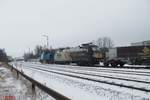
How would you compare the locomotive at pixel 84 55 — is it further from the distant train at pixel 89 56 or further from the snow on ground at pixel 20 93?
the snow on ground at pixel 20 93

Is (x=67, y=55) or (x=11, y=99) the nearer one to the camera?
(x=11, y=99)

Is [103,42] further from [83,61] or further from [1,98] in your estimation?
[1,98]

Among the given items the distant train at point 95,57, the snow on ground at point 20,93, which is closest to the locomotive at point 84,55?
the distant train at point 95,57

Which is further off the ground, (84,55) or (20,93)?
(84,55)

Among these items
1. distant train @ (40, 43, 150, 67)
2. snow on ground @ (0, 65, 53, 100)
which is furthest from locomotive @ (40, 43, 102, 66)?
snow on ground @ (0, 65, 53, 100)

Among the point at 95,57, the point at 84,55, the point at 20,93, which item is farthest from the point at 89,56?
the point at 20,93

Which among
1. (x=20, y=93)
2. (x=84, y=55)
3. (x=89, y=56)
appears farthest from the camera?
(x=84, y=55)

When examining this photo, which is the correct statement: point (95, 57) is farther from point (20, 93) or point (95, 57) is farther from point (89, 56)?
point (20, 93)

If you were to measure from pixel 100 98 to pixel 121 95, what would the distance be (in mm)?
956

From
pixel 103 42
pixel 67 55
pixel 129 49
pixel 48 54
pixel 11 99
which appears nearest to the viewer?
pixel 11 99

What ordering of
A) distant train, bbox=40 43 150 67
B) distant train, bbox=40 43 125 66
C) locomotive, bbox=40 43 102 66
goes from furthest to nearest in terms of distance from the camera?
locomotive, bbox=40 43 102 66 → distant train, bbox=40 43 125 66 → distant train, bbox=40 43 150 67

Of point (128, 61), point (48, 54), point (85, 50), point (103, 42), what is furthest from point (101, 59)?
point (103, 42)

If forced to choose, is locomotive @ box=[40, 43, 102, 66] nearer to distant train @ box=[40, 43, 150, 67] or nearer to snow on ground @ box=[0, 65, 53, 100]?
distant train @ box=[40, 43, 150, 67]

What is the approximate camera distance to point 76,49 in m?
49.2
